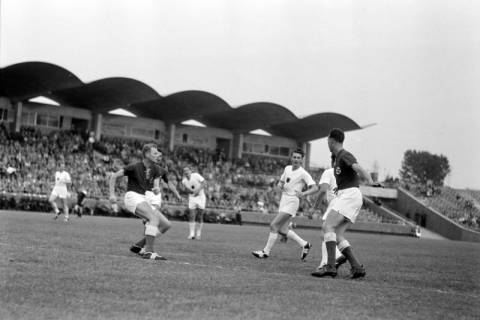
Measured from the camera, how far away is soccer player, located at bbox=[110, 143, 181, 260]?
39.6 ft

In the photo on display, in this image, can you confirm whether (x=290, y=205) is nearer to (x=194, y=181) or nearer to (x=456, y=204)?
(x=194, y=181)

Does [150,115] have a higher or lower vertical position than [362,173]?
higher

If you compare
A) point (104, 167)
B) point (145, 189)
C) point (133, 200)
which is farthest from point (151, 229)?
point (104, 167)

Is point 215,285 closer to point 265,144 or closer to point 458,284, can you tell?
point 458,284

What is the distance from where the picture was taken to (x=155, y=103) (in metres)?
57.5

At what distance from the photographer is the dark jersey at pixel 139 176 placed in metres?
12.3

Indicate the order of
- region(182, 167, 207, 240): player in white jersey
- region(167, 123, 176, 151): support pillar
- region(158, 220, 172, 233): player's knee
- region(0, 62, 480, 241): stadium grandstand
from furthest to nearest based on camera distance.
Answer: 1. region(167, 123, 176, 151): support pillar
2. region(0, 62, 480, 241): stadium grandstand
3. region(182, 167, 207, 240): player in white jersey
4. region(158, 220, 172, 233): player's knee

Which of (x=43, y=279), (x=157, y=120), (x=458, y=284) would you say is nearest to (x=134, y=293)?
(x=43, y=279)

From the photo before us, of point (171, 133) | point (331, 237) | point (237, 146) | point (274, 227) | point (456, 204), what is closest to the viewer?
point (331, 237)

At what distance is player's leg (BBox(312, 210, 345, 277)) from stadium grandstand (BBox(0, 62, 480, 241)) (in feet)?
98.2

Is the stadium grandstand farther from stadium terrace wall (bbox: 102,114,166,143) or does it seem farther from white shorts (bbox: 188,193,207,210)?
white shorts (bbox: 188,193,207,210)

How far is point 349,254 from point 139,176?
3.87 m

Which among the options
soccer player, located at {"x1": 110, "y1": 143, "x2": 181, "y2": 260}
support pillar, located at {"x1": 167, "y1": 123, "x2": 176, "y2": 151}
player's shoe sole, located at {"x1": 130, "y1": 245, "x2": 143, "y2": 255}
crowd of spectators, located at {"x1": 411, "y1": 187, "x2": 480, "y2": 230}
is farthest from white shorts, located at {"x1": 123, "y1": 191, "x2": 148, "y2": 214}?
crowd of spectators, located at {"x1": 411, "y1": 187, "x2": 480, "y2": 230}

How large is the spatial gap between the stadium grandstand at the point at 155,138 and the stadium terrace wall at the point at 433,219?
13 cm
